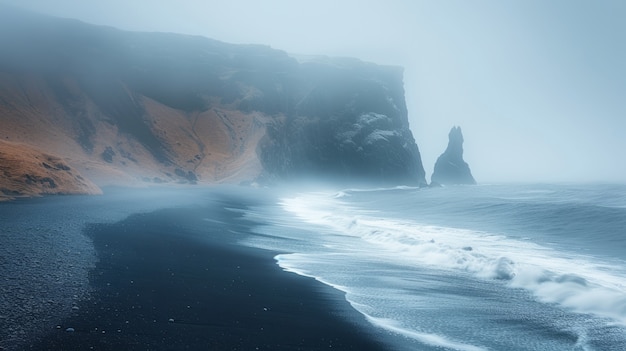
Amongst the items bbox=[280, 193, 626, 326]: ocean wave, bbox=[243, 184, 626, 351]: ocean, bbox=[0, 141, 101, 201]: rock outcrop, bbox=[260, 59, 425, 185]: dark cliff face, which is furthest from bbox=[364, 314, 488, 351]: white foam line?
bbox=[260, 59, 425, 185]: dark cliff face

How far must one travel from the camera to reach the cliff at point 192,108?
3246 inches

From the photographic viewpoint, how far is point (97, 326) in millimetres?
7371

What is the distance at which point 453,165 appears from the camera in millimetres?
181750

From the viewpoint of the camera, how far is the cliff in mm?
82438

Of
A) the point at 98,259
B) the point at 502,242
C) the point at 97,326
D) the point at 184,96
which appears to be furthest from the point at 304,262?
the point at 184,96

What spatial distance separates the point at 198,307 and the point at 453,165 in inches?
7178

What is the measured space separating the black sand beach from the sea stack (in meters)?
173

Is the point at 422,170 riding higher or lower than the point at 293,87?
lower

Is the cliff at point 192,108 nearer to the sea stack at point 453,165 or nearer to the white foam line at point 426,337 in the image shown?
the sea stack at point 453,165

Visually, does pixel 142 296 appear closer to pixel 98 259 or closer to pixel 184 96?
pixel 98 259

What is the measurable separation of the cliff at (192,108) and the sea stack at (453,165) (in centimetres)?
2436

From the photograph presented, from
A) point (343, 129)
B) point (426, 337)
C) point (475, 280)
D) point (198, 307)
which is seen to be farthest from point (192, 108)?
point (426, 337)

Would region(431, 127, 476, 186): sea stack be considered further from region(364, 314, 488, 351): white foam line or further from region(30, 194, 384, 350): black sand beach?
region(364, 314, 488, 351): white foam line

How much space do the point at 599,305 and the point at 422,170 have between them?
512ft
